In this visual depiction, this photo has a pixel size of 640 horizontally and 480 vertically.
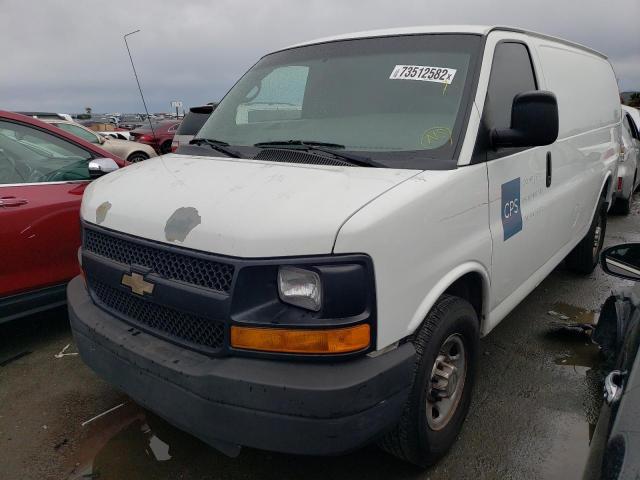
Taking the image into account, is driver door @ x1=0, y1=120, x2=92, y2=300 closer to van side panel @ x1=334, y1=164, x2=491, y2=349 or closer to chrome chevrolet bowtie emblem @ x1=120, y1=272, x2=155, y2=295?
chrome chevrolet bowtie emblem @ x1=120, y1=272, x2=155, y2=295

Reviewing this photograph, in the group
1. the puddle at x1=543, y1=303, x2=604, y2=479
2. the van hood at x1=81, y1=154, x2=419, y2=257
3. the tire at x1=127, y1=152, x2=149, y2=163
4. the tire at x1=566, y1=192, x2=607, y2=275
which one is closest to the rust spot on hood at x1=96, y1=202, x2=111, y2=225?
the van hood at x1=81, y1=154, x2=419, y2=257

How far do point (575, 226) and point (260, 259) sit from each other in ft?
10.6

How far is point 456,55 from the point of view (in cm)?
267

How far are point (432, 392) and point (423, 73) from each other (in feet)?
5.28

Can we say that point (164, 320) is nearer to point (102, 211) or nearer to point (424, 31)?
point (102, 211)

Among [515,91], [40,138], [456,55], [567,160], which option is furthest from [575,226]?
[40,138]

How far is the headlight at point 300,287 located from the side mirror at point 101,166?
2588mm

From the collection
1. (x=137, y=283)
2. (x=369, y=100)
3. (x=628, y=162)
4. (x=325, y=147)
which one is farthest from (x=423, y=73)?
(x=628, y=162)

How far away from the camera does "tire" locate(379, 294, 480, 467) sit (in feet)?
6.84

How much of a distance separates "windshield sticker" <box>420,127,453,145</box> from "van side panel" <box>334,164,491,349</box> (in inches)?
7.3

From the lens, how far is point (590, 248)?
16.3ft

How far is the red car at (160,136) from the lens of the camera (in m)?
15.3

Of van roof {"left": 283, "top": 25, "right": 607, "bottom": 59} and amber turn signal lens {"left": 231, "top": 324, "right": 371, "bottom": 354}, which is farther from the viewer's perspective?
van roof {"left": 283, "top": 25, "right": 607, "bottom": 59}

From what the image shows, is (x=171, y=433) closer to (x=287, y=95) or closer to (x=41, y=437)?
(x=41, y=437)
